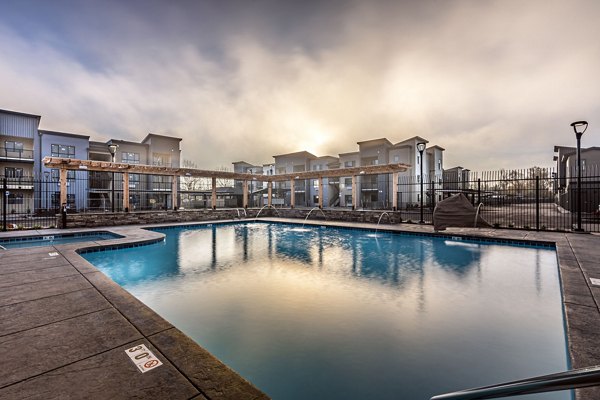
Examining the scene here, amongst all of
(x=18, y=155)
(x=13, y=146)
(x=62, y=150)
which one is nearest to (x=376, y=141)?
(x=62, y=150)

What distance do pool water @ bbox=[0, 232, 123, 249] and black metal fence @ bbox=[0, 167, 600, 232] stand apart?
8.03 feet

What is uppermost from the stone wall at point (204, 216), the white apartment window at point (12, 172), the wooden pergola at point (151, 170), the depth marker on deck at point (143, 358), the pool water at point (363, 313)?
the white apartment window at point (12, 172)

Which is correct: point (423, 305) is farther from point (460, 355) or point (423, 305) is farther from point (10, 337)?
point (10, 337)

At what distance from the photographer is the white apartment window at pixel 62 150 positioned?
24047 millimetres

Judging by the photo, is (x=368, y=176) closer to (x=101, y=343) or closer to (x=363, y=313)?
(x=363, y=313)

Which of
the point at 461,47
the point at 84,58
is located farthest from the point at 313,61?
→ the point at 84,58

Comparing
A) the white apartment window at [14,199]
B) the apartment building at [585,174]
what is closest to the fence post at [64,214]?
the white apartment window at [14,199]

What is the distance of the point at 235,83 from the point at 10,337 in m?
14.4

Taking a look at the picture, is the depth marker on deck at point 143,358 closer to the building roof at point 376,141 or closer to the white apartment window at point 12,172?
the white apartment window at point 12,172

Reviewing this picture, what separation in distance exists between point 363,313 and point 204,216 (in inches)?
644

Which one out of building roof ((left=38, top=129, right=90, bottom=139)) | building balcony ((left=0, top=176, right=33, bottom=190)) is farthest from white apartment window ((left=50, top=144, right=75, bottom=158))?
building balcony ((left=0, top=176, right=33, bottom=190))

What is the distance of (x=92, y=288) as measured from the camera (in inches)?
171

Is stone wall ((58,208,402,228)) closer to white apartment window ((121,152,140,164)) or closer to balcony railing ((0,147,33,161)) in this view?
balcony railing ((0,147,33,161))

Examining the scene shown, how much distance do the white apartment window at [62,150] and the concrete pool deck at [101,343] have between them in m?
25.9
